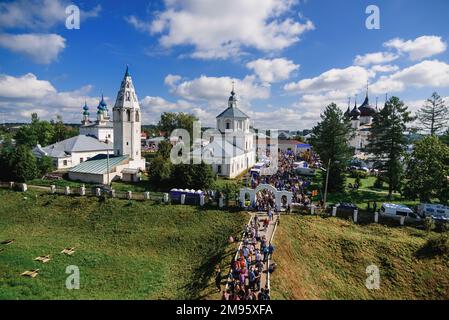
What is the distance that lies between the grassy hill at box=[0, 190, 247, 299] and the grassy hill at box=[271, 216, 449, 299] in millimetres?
3399

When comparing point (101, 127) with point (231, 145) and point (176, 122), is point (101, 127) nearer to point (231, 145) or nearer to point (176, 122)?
point (176, 122)

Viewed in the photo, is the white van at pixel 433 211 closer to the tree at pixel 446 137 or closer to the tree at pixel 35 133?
the tree at pixel 446 137

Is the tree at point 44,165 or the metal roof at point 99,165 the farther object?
the tree at point 44,165

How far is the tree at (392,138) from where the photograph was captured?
92.5ft

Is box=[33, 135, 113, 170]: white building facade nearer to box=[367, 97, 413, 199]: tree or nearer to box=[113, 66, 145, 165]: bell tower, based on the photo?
box=[113, 66, 145, 165]: bell tower

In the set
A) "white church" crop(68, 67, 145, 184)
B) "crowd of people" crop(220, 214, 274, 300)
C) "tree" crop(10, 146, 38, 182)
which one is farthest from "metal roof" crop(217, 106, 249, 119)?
"crowd of people" crop(220, 214, 274, 300)

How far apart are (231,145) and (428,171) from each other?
935 inches

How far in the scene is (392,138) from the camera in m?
28.4

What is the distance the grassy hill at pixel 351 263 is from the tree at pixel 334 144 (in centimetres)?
1061

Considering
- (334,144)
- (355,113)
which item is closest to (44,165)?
(334,144)

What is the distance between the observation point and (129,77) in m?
36.8

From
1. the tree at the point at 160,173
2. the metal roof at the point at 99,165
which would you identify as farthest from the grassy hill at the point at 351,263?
the metal roof at the point at 99,165

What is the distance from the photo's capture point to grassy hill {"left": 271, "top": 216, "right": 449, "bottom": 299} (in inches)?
551
